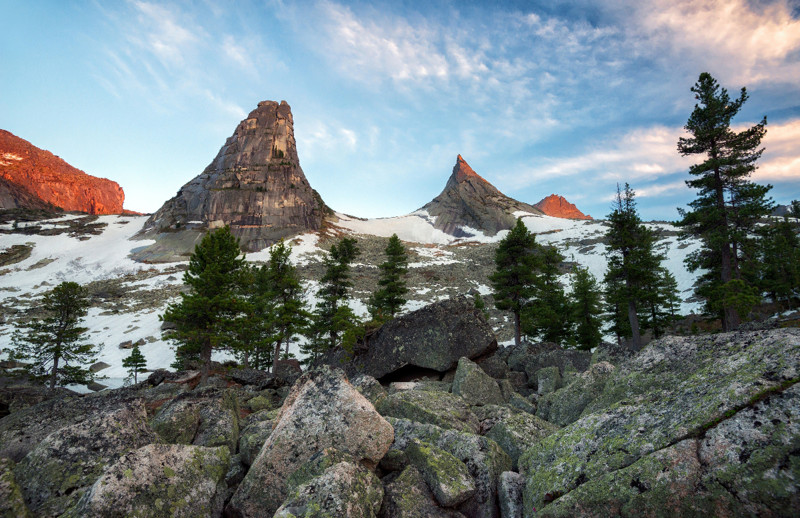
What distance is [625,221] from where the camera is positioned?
29406mm


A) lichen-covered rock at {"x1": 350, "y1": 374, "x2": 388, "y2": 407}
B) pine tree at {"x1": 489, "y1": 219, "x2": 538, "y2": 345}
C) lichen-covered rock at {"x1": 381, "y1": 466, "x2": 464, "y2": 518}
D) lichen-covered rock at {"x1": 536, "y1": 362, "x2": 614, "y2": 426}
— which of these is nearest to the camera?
lichen-covered rock at {"x1": 381, "y1": 466, "x2": 464, "y2": 518}

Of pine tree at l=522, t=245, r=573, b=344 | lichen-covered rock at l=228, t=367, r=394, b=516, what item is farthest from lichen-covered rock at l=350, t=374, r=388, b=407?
pine tree at l=522, t=245, r=573, b=344

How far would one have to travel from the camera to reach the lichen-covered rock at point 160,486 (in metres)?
3.92

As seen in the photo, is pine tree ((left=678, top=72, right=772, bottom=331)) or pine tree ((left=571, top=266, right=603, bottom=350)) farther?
pine tree ((left=571, top=266, right=603, bottom=350))

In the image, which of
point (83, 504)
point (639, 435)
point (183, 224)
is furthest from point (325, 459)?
point (183, 224)

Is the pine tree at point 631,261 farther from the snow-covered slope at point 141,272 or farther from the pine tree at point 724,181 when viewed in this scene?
the snow-covered slope at point 141,272

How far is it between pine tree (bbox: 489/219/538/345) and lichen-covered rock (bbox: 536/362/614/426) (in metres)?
22.5

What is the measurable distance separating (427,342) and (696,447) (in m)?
13.1

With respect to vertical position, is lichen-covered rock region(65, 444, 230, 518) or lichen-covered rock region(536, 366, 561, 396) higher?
lichen-covered rock region(65, 444, 230, 518)

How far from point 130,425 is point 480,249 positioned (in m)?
106

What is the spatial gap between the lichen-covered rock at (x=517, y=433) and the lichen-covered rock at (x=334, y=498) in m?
2.81

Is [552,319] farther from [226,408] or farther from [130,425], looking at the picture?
[130,425]

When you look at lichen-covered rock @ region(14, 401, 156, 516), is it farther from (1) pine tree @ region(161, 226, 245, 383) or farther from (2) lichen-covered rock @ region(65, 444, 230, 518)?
(1) pine tree @ region(161, 226, 245, 383)

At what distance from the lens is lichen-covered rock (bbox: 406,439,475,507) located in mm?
4488
